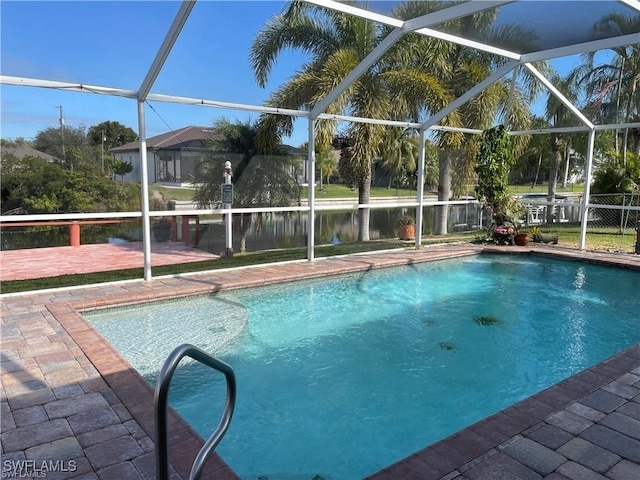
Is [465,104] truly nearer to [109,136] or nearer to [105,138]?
[109,136]

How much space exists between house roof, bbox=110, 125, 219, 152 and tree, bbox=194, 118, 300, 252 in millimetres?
175

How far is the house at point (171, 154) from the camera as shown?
22.4ft

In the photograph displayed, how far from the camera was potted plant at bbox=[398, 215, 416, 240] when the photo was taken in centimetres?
1280

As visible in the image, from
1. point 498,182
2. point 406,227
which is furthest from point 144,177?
point 498,182

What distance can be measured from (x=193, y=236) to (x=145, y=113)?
3.19m

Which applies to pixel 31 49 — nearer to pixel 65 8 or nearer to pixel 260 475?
pixel 65 8

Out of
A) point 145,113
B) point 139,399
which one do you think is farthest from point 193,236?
point 139,399

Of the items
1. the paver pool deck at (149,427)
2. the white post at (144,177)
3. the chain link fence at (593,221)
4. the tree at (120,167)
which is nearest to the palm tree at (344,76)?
the white post at (144,177)

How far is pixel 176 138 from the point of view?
7.48 meters

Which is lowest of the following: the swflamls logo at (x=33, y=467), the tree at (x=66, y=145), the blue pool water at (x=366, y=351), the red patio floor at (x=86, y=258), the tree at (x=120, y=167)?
the blue pool water at (x=366, y=351)

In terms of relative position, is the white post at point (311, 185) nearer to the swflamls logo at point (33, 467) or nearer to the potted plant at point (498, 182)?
the potted plant at point (498, 182)

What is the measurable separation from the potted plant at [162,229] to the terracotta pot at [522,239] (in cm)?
837

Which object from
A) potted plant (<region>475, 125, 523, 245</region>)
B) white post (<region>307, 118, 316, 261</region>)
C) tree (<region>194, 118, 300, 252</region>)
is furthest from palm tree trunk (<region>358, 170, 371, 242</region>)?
tree (<region>194, 118, 300, 252</region>)

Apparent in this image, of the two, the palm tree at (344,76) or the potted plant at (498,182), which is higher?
the palm tree at (344,76)
